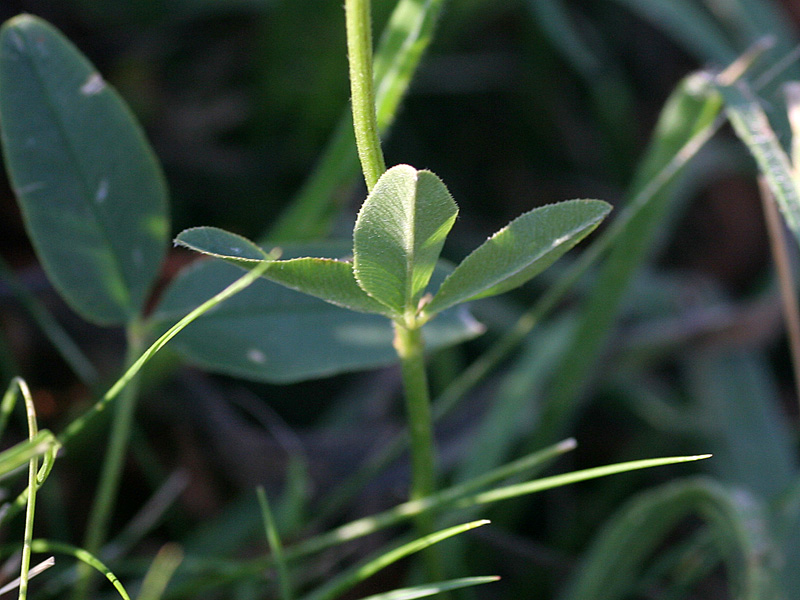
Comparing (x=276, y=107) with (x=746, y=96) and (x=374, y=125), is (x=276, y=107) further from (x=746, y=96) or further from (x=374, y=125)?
(x=374, y=125)

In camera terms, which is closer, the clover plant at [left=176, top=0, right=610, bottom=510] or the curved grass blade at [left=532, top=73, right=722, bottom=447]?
the clover plant at [left=176, top=0, right=610, bottom=510]

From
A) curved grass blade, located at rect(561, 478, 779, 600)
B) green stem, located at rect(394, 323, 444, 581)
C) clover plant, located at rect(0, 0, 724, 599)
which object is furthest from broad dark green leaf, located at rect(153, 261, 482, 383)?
curved grass blade, located at rect(561, 478, 779, 600)

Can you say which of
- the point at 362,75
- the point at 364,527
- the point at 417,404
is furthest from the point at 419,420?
the point at 362,75

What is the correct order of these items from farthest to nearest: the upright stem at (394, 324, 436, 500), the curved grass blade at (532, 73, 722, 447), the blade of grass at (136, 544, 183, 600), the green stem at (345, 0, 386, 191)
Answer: the curved grass blade at (532, 73, 722, 447) → the blade of grass at (136, 544, 183, 600) → the upright stem at (394, 324, 436, 500) → the green stem at (345, 0, 386, 191)

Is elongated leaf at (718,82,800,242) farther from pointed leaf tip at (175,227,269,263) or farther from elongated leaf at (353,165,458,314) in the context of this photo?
pointed leaf tip at (175,227,269,263)

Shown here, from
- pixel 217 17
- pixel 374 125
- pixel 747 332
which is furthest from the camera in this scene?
pixel 217 17

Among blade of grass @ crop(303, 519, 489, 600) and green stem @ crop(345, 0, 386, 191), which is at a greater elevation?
green stem @ crop(345, 0, 386, 191)

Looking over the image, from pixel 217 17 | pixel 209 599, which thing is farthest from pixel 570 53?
pixel 209 599

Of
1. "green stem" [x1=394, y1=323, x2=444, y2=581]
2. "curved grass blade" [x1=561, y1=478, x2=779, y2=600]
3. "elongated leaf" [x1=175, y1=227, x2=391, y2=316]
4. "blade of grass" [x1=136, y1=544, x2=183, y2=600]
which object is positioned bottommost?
"blade of grass" [x1=136, y1=544, x2=183, y2=600]
